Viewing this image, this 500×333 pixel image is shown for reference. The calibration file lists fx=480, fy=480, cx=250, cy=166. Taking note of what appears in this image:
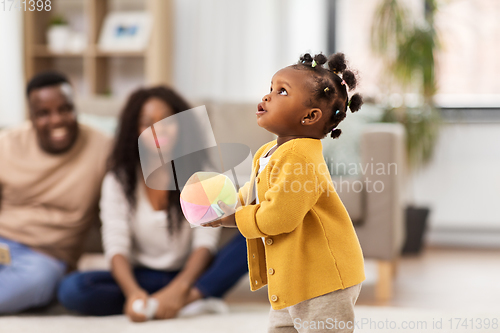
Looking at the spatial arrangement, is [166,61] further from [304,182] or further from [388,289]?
[304,182]

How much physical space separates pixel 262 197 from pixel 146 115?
732mm

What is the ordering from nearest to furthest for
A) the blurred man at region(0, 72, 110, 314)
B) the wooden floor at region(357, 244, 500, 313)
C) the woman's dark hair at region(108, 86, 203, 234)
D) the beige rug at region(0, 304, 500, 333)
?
1. the beige rug at region(0, 304, 500, 333)
2. the woman's dark hair at region(108, 86, 203, 234)
3. the blurred man at region(0, 72, 110, 314)
4. the wooden floor at region(357, 244, 500, 313)

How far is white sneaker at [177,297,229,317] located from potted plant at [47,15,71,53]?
7.03 feet

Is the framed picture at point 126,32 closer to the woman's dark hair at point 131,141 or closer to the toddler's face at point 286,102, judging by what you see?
the woman's dark hair at point 131,141

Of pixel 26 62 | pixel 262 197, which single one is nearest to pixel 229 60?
pixel 26 62

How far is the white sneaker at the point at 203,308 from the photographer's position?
133cm

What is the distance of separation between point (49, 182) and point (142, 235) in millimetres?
366

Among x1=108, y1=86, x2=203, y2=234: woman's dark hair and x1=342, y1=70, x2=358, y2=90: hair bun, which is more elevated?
x1=342, y1=70, x2=358, y2=90: hair bun

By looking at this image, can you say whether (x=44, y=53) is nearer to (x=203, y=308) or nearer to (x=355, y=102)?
(x=203, y=308)

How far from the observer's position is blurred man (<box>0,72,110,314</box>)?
1.44 metres

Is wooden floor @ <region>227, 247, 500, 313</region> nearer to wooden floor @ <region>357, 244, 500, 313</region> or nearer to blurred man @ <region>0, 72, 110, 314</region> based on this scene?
wooden floor @ <region>357, 244, 500, 313</region>

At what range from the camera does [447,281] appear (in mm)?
1913

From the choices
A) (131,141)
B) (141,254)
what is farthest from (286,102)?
(141,254)

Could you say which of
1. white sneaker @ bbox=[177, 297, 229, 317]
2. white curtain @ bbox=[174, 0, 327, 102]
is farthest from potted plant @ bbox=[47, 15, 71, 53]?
white sneaker @ bbox=[177, 297, 229, 317]
